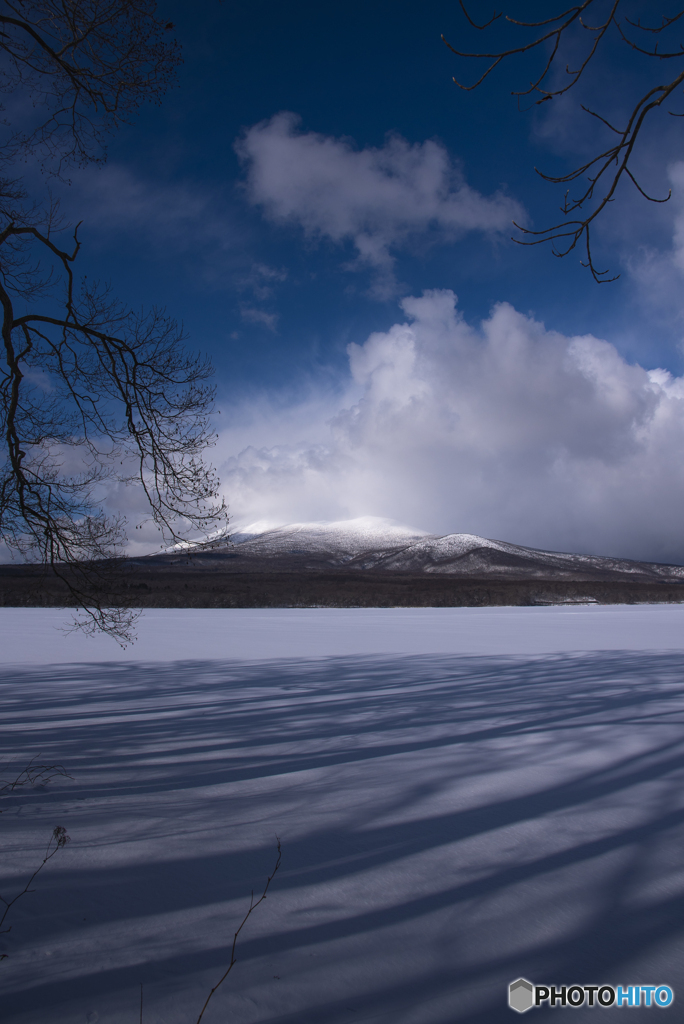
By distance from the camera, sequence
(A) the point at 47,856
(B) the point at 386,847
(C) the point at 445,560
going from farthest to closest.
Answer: (C) the point at 445,560 → (B) the point at 386,847 → (A) the point at 47,856

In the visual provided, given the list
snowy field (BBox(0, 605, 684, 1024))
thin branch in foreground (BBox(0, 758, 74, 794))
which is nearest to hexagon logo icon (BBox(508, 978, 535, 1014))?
snowy field (BBox(0, 605, 684, 1024))

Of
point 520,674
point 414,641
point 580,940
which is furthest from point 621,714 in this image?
point 414,641

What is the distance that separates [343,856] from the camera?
8.40ft

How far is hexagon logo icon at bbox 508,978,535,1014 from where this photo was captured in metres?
1.70

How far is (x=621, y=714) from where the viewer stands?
527 centimetres

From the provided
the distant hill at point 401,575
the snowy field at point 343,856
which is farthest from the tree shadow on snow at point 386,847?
the distant hill at point 401,575

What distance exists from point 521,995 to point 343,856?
3.26ft

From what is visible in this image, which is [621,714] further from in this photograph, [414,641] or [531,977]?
Answer: [414,641]

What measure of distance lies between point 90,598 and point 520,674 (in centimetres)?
586

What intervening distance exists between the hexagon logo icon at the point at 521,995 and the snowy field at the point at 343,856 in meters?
0.03

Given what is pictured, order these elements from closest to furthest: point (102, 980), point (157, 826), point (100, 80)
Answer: point (102, 980)
point (157, 826)
point (100, 80)

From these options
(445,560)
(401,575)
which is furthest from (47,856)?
(445,560)

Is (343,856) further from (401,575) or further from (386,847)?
(401,575)

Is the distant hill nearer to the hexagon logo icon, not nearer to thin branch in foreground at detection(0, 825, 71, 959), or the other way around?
thin branch in foreground at detection(0, 825, 71, 959)
